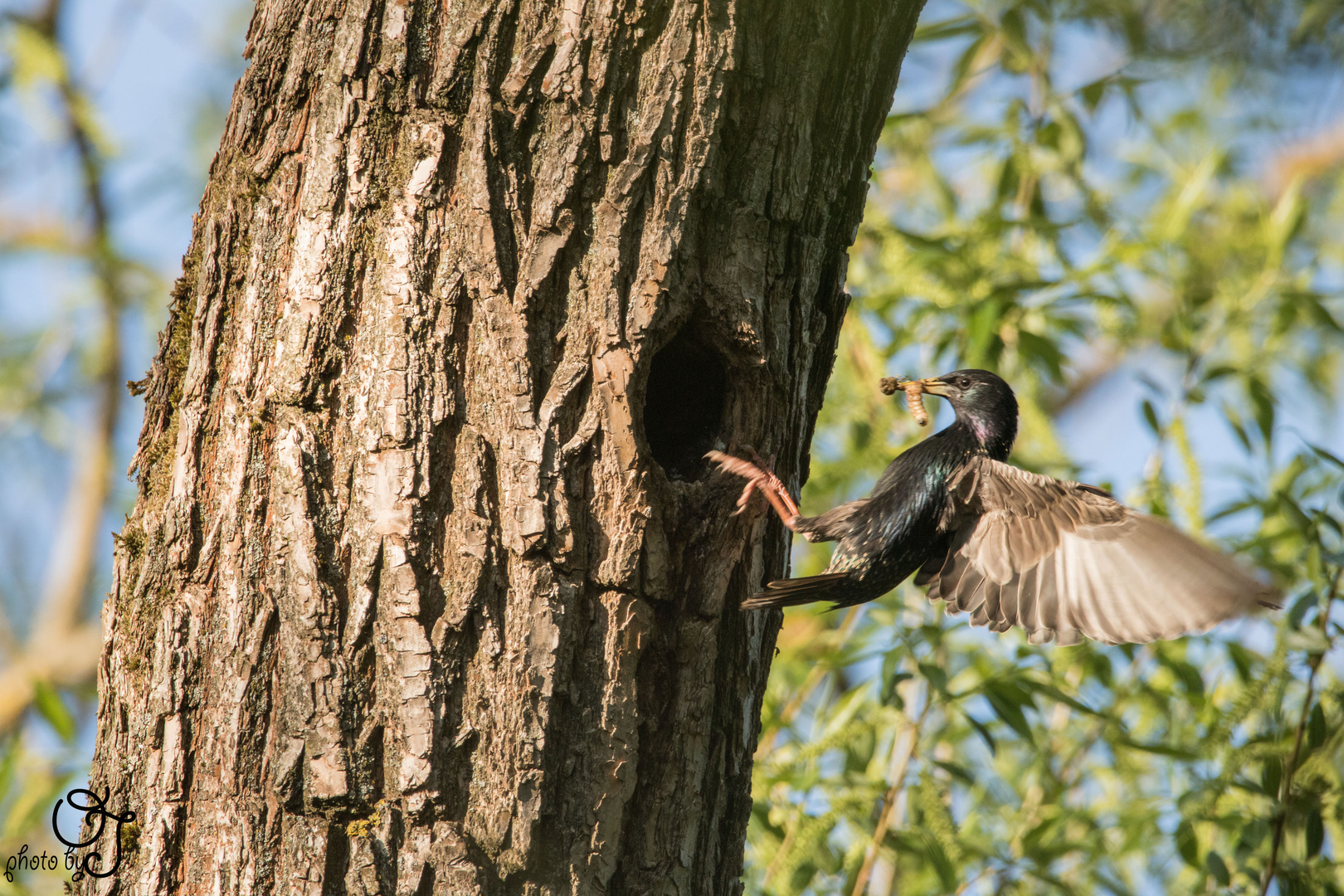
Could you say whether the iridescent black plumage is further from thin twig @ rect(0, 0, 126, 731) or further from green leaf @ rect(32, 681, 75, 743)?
thin twig @ rect(0, 0, 126, 731)

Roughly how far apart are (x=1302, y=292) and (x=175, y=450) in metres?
3.60

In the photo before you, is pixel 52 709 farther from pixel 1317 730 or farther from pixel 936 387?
pixel 1317 730

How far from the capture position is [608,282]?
2.00 m

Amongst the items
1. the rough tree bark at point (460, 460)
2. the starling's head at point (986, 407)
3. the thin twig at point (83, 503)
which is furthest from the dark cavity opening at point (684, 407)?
the thin twig at point (83, 503)

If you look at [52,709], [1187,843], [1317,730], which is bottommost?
[1187,843]

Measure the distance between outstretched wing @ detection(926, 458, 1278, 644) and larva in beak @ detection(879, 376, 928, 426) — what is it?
1.32 ft

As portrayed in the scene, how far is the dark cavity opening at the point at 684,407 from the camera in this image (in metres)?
2.37

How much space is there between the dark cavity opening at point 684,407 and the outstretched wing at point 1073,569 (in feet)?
2.93

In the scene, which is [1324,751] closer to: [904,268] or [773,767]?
[773,767]

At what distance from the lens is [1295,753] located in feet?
9.91

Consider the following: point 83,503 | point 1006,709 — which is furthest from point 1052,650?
point 83,503

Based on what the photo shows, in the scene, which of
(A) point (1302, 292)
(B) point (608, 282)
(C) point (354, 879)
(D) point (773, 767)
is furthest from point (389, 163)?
(A) point (1302, 292)

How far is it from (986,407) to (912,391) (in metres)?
0.28

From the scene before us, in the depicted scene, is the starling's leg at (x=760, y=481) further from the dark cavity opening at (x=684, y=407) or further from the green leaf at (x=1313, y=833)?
the green leaf at (x=1313, y=833)
